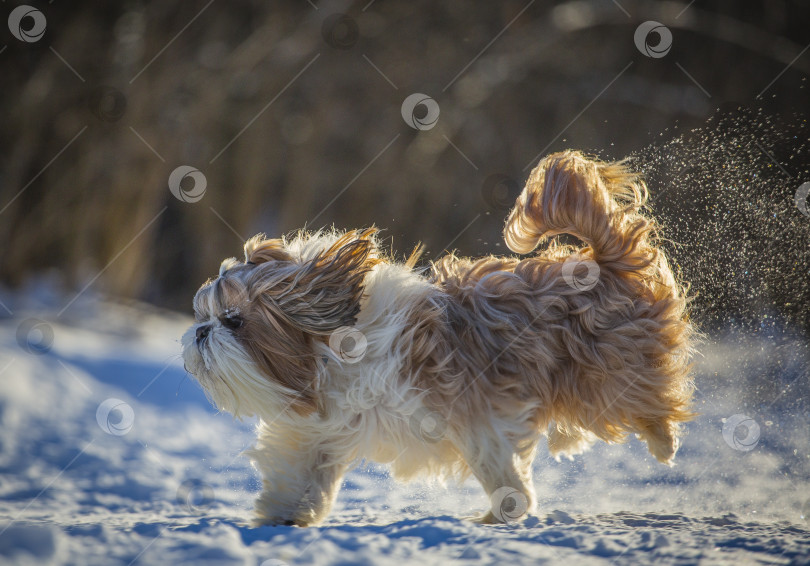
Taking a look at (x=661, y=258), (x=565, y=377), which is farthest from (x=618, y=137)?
(x=565, y=377)

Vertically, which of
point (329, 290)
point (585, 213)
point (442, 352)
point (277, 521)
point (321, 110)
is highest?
point (321, 110)

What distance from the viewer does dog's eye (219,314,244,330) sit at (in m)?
2.90

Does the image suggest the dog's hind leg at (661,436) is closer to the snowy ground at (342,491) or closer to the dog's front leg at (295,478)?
the snowy ground at (342,491)

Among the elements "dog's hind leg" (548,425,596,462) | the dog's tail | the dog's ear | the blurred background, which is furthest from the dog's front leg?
the blurred background

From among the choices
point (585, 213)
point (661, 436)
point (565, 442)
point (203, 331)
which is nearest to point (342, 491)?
point (565, 442)

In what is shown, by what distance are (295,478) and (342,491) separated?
1.13m

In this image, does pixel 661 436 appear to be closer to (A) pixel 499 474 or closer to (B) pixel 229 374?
(A) pixel 499 474

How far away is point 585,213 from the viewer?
3.27m

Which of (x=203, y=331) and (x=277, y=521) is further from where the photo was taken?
(x=277, y=521)

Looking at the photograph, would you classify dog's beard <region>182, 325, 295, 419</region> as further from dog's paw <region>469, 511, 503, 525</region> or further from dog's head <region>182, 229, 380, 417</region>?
dog's paw <region>469, 511, 503, 525</region>

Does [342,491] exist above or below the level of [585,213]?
below

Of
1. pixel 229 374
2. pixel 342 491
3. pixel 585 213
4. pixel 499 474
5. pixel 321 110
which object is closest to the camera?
pixel 229 374

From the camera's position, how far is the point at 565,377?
3152 millimetres

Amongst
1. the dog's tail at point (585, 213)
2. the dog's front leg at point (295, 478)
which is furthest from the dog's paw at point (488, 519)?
the dog's tail at point (585, 213)
